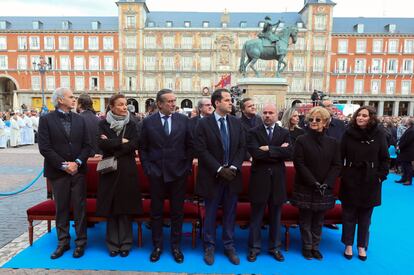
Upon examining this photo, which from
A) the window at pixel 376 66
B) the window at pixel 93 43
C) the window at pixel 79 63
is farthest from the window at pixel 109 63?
the window at pixel 376 66

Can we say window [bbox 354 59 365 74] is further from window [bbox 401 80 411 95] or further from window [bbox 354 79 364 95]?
window [bbox 401 80 411 95]

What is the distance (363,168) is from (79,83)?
51570mm

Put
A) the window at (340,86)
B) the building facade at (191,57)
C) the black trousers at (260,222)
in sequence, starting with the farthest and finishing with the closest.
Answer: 1. the window at (340,86)
2. the building facade at (191,57)
3. the black trousers at (260,222)

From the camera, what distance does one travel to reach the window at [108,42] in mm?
48312

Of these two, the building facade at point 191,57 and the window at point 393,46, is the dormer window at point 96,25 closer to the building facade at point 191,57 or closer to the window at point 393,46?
the building facade at point 191,57

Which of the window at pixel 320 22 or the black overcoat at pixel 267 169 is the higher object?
the window at pixel 320 22

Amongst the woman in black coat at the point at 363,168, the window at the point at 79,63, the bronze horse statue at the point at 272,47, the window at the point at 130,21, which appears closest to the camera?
the woman in black coat at the point at 363,168

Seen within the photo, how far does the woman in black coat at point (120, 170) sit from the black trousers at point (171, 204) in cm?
25

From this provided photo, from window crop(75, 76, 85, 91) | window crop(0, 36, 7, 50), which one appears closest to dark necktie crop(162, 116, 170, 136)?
window crop(75, 76, 85, 91)

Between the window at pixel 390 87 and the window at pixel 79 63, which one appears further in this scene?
the window at pixel 79 63

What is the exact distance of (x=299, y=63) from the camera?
48000 mm

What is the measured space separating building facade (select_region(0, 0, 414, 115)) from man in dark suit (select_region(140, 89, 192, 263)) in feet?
146

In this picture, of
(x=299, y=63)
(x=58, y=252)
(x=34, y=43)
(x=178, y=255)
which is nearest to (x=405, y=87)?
(x=299, y=63)

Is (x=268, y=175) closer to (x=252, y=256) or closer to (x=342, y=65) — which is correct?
(x=252, y=256)
